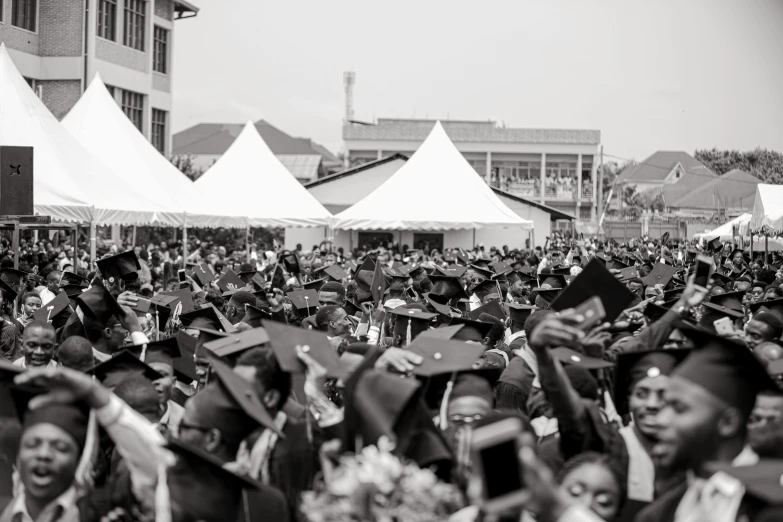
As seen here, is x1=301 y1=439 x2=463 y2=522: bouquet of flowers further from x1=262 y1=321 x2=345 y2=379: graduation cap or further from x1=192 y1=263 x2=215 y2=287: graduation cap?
x1=192 y1=263 x2=215 y2=287: graduation cap

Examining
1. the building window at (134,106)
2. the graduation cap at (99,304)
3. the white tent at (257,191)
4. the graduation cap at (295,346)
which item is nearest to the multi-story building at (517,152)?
the building window at (134,106)

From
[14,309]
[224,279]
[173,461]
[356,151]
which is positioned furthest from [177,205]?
[356,151]

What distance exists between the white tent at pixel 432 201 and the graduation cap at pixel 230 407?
68.6 ft

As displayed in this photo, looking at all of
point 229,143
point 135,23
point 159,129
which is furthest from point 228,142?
point 135,23

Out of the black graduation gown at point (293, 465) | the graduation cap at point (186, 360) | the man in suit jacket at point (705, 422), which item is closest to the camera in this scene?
the man in suit jacket at point (705, 422)

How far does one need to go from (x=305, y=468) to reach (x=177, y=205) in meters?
17.7

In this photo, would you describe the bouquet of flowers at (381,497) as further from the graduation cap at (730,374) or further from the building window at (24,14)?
the building window at (24,14)

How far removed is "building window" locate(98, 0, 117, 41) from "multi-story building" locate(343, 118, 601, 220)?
2186 cm

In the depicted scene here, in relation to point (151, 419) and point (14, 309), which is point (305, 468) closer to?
point (151, 419)

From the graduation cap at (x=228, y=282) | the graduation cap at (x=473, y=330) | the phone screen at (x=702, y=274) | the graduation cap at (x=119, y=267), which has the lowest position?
the graduation cap at (x=228, y=282)

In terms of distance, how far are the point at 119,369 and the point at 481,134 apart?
189 feet

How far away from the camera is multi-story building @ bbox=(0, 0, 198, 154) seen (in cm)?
3850

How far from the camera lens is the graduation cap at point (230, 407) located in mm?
3793

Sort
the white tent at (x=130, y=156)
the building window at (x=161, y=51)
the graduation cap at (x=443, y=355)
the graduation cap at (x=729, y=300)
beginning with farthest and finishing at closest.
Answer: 1. the building window at (x=161, y=51)
2. the white tent at (x=130, y=156)
3. the graduation cap at (x=729, y=300)
4. the graduation cap at (x=443, y=355)
